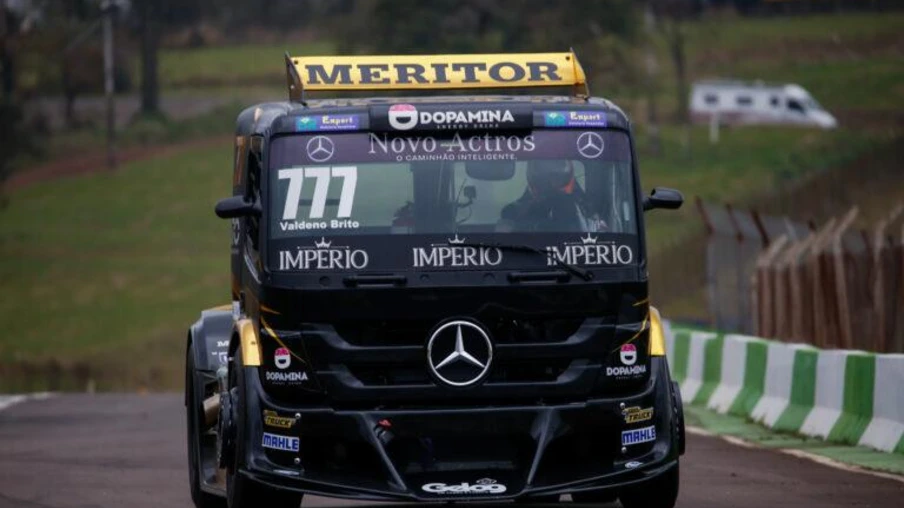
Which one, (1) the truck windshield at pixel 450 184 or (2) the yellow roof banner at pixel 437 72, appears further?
(2) the yellow roof banner at pixel 437 72

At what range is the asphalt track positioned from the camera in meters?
14.1

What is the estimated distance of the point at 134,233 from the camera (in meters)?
74.5

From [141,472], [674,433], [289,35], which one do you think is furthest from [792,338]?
[289,35]

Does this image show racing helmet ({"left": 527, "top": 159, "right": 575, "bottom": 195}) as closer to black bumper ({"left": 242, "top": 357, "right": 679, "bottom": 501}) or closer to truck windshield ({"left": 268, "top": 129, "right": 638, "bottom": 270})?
truck windshield ({"left": 268, "top": 129, "right": 638, "bottom": 270})

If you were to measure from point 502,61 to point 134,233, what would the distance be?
61237 mm

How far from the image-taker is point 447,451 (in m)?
12.0

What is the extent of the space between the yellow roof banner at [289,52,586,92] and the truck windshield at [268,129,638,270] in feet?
5.66

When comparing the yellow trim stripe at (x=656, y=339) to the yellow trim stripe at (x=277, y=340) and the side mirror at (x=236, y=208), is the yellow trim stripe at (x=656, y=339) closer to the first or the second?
the yellow trim stripe at (x=277, y=340)

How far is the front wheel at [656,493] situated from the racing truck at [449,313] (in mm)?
20

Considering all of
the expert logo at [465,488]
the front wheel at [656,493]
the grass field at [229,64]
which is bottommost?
the grass field at [229,64]

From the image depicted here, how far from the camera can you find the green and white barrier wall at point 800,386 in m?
16.9

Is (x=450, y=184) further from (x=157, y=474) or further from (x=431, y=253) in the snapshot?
(x=157, y=474)

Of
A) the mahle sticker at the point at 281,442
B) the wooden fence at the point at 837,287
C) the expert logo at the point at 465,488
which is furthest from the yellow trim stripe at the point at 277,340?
the wooden fence at the point at 837,287

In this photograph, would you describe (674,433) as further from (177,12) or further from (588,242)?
(177,12)
